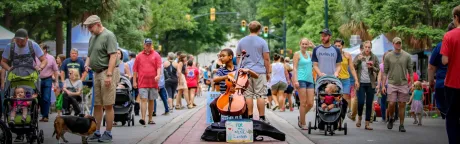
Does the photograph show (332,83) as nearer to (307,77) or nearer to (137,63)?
(307,77)

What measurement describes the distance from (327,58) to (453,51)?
5994 mm

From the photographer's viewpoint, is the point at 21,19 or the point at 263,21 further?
the point at 263,21

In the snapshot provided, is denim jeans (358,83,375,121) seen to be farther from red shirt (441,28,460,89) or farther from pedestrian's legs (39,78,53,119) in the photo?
red shirt (441,28,460,89)

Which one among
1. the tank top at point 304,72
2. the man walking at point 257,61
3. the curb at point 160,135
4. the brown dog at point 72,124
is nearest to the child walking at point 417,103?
the tank top at point 304,72

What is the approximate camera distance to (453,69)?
9797 millimetres

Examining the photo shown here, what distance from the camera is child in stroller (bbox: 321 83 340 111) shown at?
1506cm

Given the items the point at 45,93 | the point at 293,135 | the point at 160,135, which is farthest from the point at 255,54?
the point at 45,93

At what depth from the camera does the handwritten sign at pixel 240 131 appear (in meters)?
12.9

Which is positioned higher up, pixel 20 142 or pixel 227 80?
pixel 227 80

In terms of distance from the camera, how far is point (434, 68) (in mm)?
10602

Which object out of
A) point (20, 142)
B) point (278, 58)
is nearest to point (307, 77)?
point (20, 142)

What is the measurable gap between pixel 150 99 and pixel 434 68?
8.95 meters

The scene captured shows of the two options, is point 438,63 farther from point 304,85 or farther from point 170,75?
point 170,75

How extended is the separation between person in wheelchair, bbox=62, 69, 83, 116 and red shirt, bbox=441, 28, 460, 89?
11.4 m
